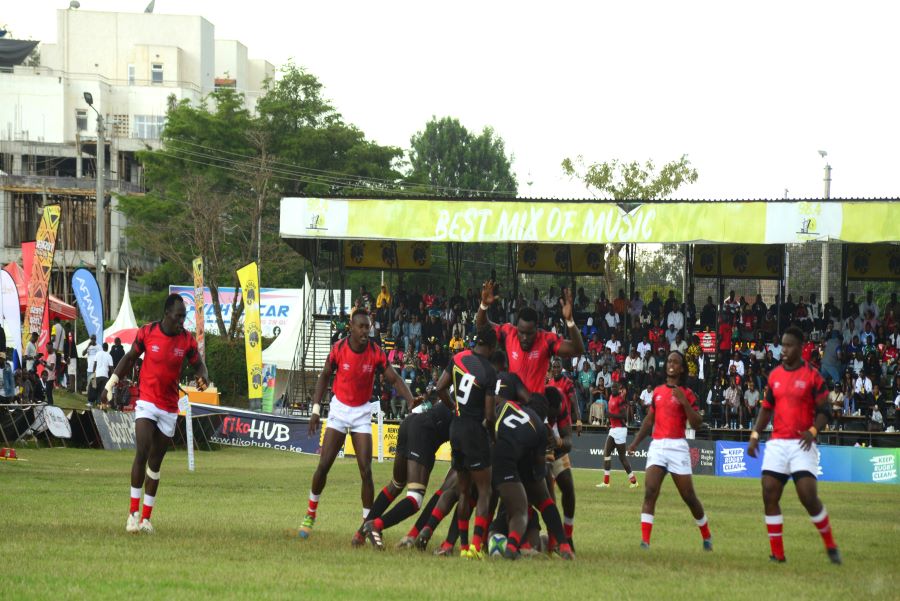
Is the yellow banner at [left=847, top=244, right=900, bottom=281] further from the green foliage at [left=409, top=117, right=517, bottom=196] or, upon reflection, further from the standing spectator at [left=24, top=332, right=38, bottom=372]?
the green foliage at [left=409, top=117, right=517, bottom=196]

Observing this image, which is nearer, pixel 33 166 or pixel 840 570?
pixel 840 570

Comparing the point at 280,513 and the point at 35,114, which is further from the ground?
the point at 35,114

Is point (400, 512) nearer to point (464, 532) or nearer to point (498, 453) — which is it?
point (464, 532)

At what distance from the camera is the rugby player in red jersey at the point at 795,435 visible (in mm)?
13047

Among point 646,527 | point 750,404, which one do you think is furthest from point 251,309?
point 646,527

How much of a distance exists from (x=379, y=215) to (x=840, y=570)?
29.9 metres

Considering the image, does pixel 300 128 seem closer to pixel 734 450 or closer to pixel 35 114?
pixel 35 114

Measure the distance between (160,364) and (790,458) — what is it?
6.76m

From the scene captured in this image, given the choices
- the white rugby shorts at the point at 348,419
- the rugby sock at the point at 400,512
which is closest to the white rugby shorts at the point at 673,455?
the rugby sock at the point at 400,512

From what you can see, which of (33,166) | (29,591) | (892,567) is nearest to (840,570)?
(892,567)

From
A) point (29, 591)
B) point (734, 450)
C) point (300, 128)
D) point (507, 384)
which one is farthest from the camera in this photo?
point (300, 128)

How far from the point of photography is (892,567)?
44.2ft

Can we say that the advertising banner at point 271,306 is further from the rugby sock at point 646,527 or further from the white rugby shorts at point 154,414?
the rugby sock at point 646,527

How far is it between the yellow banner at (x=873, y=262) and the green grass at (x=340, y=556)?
23.2 m
